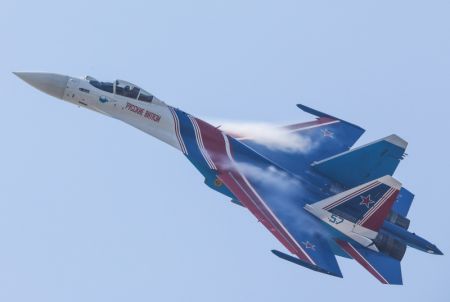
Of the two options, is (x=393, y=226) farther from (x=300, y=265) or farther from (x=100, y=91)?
(x=100, y=91)

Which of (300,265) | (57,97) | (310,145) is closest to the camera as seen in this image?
(300,265)

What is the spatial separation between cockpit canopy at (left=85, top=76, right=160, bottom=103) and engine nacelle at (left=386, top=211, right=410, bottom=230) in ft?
37.0

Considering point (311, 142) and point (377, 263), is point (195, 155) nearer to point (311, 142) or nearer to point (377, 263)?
point (311, 142)

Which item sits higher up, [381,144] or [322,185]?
[381,144]

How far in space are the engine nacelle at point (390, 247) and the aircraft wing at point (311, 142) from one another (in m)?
4.70

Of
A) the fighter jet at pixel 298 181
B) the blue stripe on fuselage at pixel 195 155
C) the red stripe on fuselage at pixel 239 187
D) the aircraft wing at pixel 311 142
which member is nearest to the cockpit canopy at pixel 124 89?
the fighter jet at pixel 298 181

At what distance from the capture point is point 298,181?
1517 inches

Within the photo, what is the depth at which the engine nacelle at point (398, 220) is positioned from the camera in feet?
125

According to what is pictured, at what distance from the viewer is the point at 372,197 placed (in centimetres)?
3641

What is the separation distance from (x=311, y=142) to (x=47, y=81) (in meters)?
12.3

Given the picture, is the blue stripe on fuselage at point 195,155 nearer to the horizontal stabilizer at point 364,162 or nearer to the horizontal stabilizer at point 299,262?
the horizontal stabilizer at point 299,262

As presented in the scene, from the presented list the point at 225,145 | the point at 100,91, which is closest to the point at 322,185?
the point at 225,145

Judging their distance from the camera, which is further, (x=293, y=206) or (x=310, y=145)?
(x=310, y=145)

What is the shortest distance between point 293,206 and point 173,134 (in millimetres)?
5879
